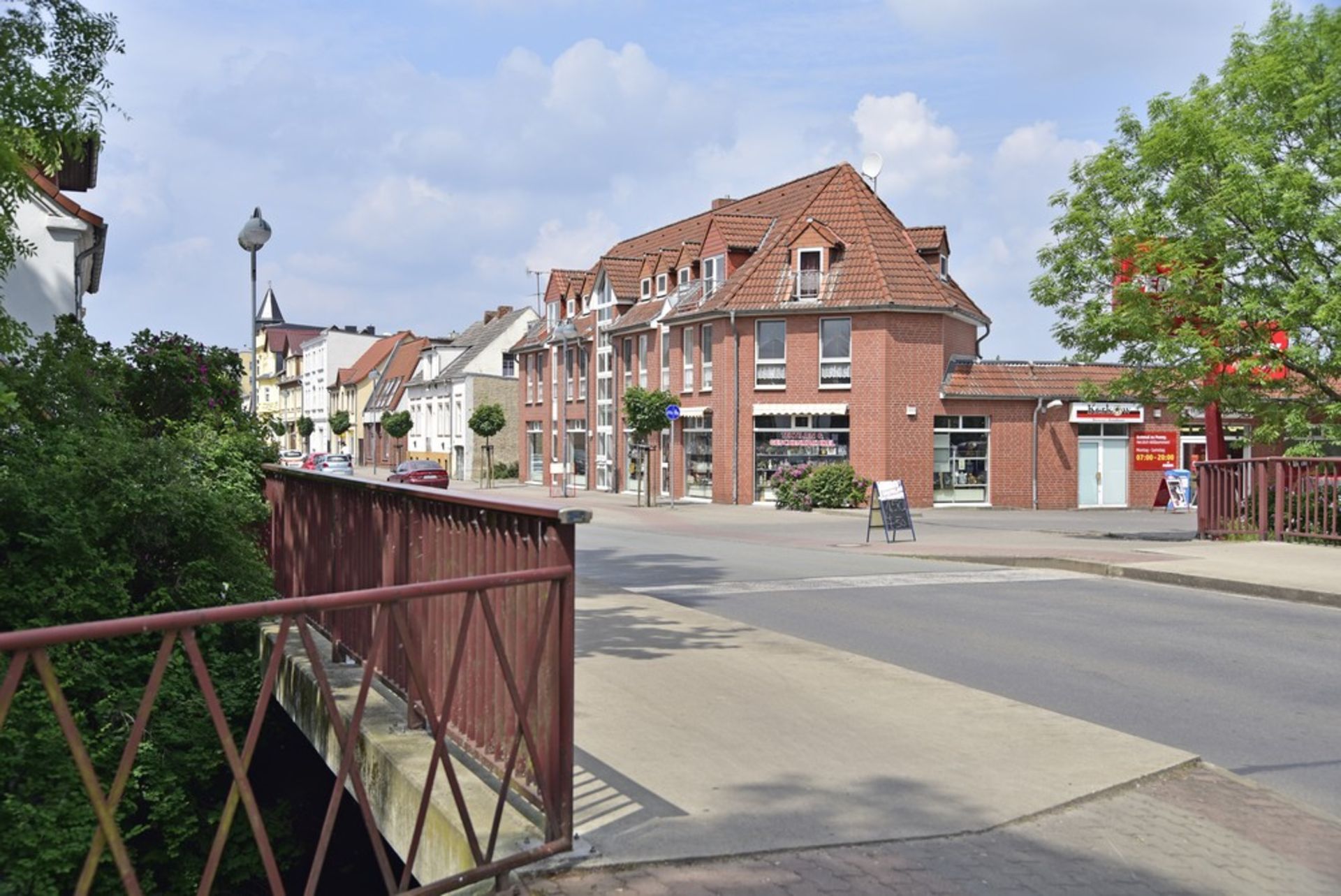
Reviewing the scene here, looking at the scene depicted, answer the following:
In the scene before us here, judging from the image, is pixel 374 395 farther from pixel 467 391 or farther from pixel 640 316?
pixel 640 316

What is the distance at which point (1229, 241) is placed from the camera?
20.8 m

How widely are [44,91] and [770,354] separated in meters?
29.5

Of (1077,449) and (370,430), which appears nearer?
(1077,449)

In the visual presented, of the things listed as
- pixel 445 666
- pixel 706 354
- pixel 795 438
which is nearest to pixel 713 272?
pixel 706 354

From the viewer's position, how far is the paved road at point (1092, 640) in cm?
697

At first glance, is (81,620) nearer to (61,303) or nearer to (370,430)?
(61,303)

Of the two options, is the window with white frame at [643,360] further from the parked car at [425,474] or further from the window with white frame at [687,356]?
the parked car at [425,474]

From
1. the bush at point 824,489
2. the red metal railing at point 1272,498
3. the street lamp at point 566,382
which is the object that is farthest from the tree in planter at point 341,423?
the red metal railing at point 1272,498

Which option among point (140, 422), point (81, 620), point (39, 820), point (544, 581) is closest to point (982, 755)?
point (544, 581)

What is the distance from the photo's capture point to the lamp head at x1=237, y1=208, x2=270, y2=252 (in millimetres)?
16500

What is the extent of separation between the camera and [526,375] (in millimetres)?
57031

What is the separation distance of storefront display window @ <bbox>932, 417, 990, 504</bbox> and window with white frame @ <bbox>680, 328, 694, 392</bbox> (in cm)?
842

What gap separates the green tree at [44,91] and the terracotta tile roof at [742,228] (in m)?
31.1

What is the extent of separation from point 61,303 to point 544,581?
22021 millimetres
